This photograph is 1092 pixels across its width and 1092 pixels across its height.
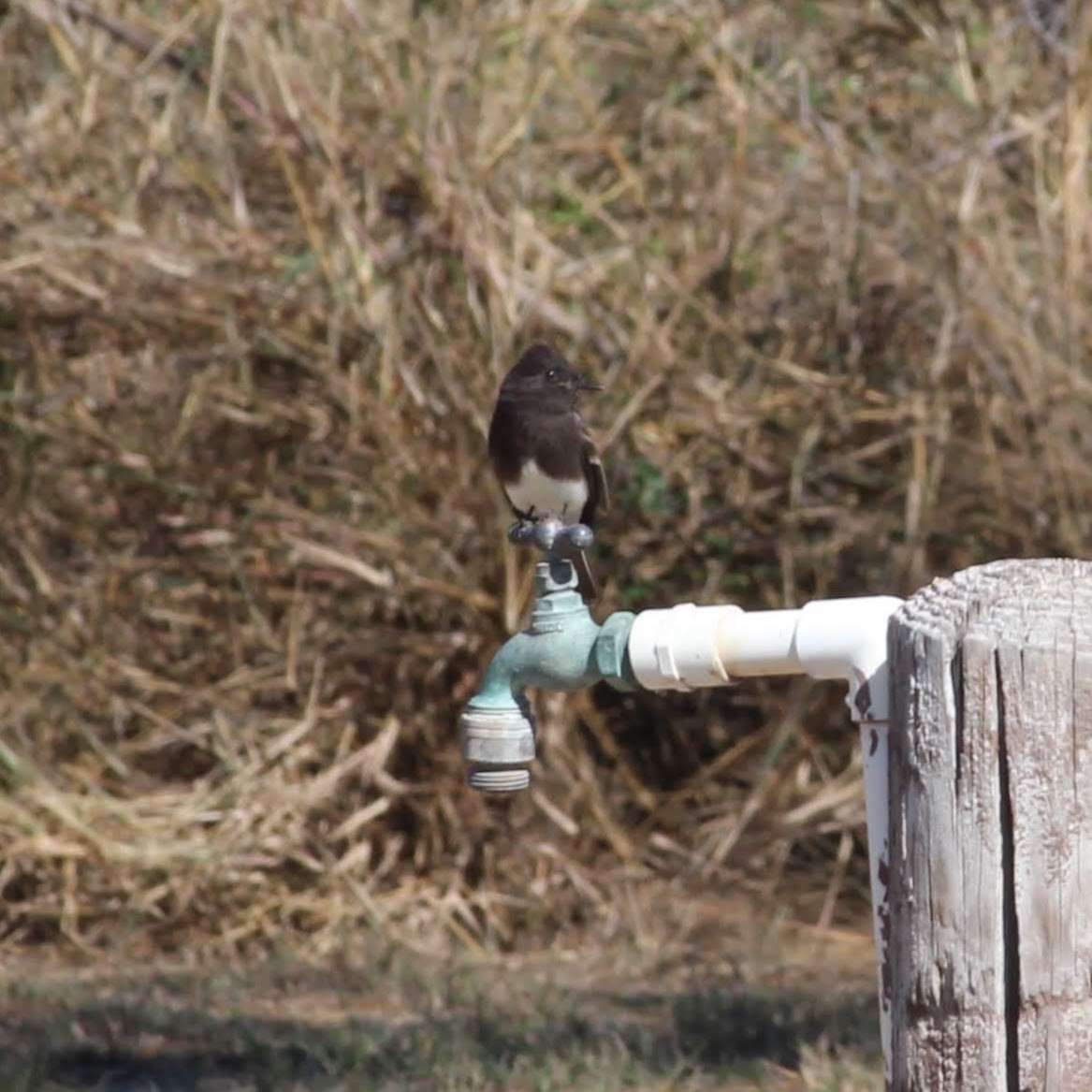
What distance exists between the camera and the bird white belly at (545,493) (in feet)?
15.3

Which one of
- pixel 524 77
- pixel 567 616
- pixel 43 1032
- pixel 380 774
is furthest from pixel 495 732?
pixel 524 77

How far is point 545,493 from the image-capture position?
15.4 ft

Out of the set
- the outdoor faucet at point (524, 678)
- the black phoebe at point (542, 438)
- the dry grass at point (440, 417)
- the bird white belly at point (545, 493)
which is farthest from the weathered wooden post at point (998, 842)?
the dry grass at point (440, 417)

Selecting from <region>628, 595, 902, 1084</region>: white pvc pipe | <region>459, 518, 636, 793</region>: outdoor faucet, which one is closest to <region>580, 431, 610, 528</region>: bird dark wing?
<region>459, 518, 636, 793</region>: outdoor faucet

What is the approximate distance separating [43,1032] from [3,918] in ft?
4.18

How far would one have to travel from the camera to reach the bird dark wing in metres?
4.78

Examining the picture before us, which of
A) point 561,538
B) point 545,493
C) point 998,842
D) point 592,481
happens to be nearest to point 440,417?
point 592,481

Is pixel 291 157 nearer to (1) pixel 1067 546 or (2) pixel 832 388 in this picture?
(2) pixel 832 388

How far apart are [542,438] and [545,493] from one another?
0.47ft

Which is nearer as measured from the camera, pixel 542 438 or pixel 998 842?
pixel 998 842

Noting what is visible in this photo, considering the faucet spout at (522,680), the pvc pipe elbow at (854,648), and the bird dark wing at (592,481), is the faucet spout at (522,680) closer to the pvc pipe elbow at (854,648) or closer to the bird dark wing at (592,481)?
the pvc pipe elbow at (854,648)

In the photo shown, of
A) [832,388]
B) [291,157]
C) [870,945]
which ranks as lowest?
[870,945]

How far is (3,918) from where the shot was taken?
21.0ft

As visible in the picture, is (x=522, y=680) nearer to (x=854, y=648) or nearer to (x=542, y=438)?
(x=854, y=648)
